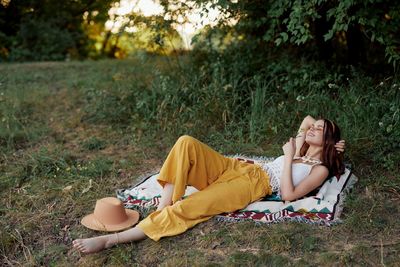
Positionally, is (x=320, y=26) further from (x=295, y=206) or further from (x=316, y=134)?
(x=295, y=206)

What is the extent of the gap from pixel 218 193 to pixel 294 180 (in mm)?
617

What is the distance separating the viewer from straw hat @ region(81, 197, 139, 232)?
3514mm

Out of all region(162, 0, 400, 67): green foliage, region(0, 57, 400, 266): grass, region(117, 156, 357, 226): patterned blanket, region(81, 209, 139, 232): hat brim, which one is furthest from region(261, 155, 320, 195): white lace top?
region(162, 0, 400, 67): green foliage

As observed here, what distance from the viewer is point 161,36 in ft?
19.1

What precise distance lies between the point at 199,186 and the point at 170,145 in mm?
1478

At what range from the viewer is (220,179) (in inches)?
146

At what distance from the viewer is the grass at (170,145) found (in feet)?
10.7

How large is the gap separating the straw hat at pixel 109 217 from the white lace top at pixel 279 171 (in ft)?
3.71

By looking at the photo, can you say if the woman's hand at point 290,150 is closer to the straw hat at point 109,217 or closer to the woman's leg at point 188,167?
the woman's leg at point 188,167

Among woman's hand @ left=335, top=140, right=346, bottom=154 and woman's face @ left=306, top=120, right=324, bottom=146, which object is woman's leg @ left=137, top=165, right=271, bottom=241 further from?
woman's hand @ left=335, top=140, right=346, bottom=154

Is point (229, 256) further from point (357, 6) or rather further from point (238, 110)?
point (357, 6)

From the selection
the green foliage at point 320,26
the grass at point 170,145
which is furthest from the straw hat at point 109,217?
the green foliage at point 320,26

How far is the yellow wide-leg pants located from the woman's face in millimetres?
453

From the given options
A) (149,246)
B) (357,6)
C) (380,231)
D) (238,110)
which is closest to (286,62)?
(238,110)
